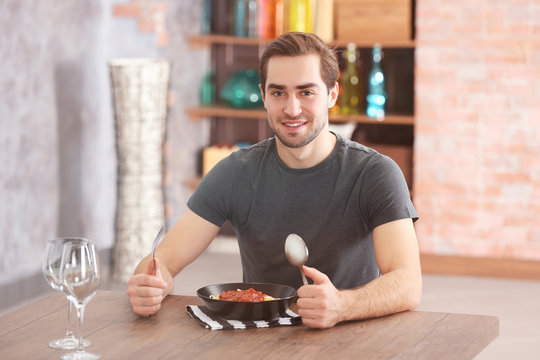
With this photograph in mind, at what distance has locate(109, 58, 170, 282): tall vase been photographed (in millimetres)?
4621

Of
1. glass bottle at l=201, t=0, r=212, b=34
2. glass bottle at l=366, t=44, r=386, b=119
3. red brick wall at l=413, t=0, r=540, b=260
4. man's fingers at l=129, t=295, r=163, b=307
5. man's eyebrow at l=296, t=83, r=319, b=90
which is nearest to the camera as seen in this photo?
man's fingers at l=129, t=295, r=163, b=307

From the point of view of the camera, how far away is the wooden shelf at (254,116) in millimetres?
5129

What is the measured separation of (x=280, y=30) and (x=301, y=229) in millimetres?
3330

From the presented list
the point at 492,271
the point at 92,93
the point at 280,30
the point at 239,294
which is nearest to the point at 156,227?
the point at 92,93

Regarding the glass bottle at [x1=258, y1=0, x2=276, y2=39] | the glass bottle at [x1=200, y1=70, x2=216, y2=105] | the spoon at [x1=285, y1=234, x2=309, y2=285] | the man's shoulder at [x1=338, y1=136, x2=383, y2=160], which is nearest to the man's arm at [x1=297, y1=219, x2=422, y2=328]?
the spoon at [x1=285, y1=234, x2=309, y2=285]

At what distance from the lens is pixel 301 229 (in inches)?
86.5

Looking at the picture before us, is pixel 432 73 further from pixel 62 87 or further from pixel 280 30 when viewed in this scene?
pixel 62 87

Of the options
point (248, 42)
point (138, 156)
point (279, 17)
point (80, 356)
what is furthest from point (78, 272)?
point (248, 42)

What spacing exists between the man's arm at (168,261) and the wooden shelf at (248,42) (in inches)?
114

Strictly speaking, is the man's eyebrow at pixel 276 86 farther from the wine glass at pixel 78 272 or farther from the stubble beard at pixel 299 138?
the wine glass at pixel 78 272

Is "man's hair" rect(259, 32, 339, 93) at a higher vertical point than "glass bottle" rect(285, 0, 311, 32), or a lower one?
lower

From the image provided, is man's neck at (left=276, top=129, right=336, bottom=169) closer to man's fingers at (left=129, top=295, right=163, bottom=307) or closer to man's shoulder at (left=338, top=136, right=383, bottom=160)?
man's shoulder at (left=338, top=136, right=383, bottom=160)

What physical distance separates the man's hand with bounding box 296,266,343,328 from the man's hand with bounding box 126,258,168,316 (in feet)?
0.99

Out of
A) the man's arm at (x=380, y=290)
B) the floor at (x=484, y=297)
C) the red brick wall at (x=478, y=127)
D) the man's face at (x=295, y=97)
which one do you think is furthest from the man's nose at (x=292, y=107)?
the red brick wall at (x=478, y=127)
